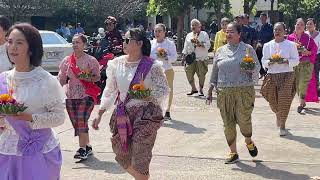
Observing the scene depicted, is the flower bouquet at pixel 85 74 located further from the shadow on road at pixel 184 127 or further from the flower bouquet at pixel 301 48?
the flower bouquet at pixel 301 48

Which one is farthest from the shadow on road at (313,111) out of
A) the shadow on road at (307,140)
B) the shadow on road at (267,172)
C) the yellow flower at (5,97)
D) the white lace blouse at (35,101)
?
the yellow flower at (5,97)

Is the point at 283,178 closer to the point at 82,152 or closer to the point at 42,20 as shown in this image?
the point at 82,152

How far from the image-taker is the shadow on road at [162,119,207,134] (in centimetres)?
937

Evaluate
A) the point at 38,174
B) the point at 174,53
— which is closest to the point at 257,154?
the point at 174,53

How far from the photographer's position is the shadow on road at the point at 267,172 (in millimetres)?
6625

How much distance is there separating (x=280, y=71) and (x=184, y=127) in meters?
2.03

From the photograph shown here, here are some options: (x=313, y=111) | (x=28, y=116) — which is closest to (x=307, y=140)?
(x=313, y=111)

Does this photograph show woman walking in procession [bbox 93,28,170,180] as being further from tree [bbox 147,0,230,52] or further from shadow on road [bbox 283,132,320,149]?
tree [bbox 147,0,230,52]

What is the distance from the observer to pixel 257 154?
24.7ft

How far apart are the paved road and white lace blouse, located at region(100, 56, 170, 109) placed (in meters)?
1.48

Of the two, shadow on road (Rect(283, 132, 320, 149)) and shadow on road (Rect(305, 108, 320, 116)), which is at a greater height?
shadow on road (Rect(283, 132, 320, 149))

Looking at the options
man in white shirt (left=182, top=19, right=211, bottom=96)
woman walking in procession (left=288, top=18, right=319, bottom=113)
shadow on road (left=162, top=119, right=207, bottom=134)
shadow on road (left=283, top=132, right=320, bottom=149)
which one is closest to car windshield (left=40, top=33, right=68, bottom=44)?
man in white shirt (left=182, top=19, right=211, bottom=96)

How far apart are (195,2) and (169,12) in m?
1.29

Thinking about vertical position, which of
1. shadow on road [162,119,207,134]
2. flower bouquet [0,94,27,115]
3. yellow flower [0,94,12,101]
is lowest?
shadow on road [162,119,207,134]
